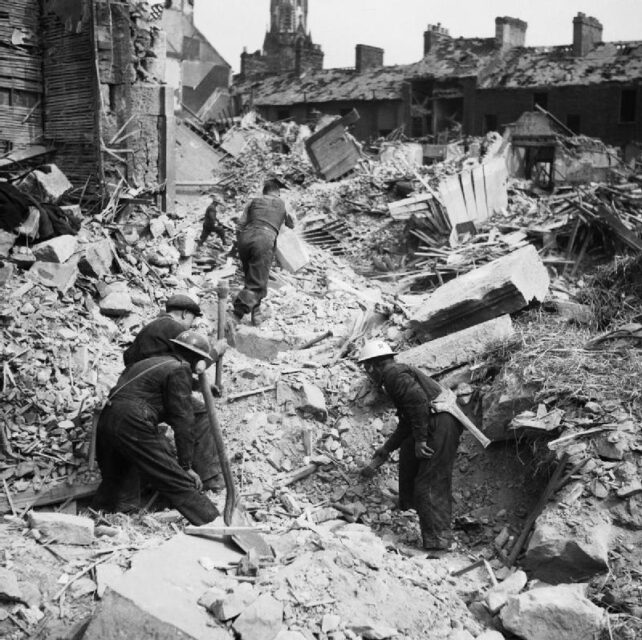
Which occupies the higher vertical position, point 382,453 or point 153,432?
point 153,432

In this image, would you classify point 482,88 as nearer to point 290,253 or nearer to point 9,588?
point 290,253

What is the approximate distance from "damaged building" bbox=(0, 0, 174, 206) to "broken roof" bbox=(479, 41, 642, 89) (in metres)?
23.3

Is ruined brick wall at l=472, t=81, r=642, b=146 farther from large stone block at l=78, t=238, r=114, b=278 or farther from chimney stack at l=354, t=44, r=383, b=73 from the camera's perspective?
large stone block at l=78, t=238, r=114, b=278

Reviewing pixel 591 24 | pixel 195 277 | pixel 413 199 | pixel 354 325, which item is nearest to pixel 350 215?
pixel 413 199

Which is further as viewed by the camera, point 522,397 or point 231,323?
point 231,323

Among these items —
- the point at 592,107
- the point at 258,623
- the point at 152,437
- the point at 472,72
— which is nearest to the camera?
the point at 258,623

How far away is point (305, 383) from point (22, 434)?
2.66 meters

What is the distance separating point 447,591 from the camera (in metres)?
5.20

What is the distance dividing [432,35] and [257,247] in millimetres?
30588

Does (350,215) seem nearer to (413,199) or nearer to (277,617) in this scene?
(413,199)

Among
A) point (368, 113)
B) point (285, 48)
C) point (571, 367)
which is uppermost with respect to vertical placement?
point (285, 48)

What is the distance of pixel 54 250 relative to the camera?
8922 mm

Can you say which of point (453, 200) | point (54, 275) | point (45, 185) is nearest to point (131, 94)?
point (45, 185)

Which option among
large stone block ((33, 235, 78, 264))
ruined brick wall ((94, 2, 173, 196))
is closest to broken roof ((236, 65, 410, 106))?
ruined brick wall ((94, 2, 173, 196))
